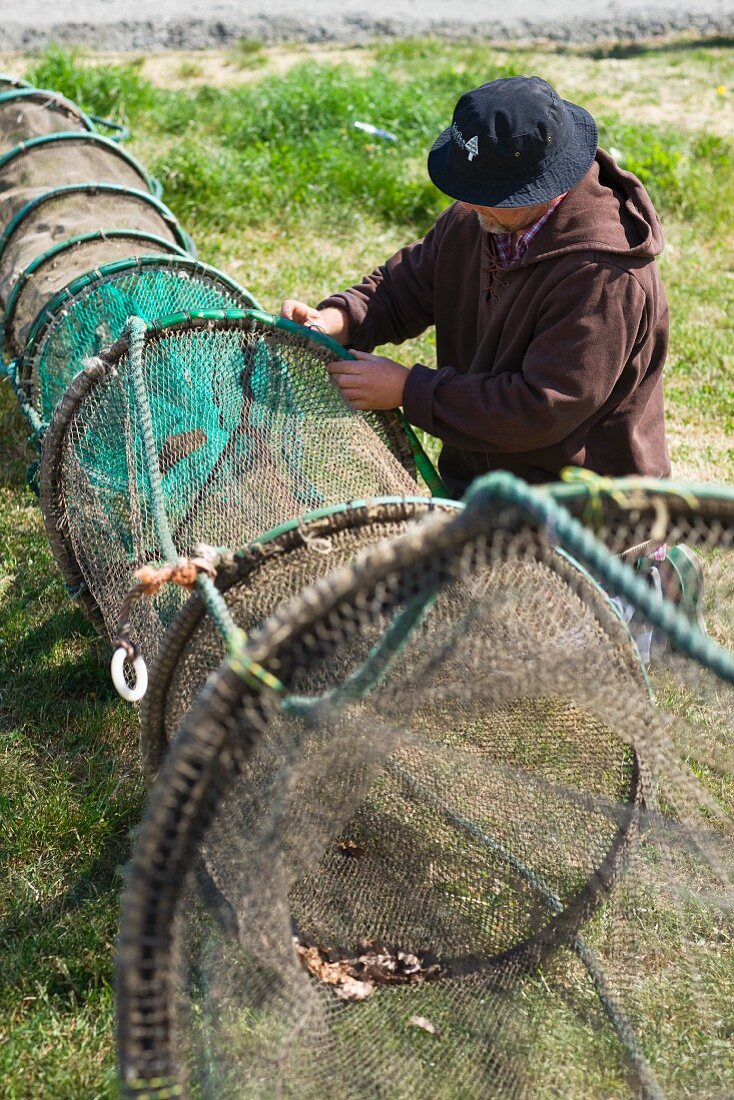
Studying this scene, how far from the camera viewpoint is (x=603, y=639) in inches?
89.0

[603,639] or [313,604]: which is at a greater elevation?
[313,604]

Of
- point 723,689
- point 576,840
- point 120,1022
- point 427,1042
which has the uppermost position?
point 120,1022

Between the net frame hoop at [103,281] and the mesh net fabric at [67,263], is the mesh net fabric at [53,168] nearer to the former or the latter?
the mesh net fabric at [67,263]

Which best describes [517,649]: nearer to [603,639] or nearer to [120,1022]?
[603,639]

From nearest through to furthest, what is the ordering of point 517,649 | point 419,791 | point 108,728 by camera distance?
point 517,649, point 419,791, point 108,728

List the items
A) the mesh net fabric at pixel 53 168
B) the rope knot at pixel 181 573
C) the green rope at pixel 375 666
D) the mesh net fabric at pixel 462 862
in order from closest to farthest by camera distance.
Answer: the green rope at pixel 375 666, the mesh net fabric at pixel 462 862, the rope knot at pixel 181 573, the mesh net fabric at pixel 53 168

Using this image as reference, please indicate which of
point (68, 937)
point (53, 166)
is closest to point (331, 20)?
point (53, 166)

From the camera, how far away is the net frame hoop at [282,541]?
210 centimetres

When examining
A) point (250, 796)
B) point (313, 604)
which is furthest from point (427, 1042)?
point (313, 604)

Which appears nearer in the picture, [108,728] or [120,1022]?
[120,1022]

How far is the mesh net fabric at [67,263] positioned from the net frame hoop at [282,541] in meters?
1.66

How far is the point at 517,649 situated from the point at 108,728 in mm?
1453

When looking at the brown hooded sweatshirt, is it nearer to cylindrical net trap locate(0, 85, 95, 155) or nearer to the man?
the man

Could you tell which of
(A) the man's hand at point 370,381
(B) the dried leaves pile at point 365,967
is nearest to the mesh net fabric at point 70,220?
(A) the man's hand at point 370,381
